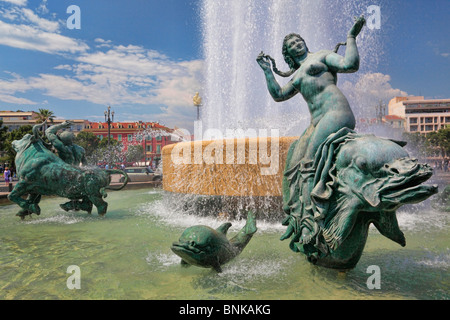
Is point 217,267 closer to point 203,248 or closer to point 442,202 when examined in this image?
point 203,248

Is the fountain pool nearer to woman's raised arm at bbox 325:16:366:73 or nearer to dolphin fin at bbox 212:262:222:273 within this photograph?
dolphin fin at bbox 212:262:222:273

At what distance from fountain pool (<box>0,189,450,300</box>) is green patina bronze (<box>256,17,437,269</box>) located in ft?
1.21

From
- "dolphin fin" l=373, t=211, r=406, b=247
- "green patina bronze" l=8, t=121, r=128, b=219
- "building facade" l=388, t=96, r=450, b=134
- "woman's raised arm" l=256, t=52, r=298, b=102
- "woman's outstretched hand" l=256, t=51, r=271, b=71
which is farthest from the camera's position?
"building facade" l=388, t=96, r=450, b=134

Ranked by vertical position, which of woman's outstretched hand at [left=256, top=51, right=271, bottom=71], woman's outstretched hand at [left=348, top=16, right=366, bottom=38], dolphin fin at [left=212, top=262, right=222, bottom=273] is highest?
woman's outstretched hand at [left=348, top=16, right=366, bottom=38]

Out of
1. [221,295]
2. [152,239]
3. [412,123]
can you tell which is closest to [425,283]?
[221,295]

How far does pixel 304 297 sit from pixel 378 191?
1.00 m

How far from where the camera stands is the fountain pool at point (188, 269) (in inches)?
100

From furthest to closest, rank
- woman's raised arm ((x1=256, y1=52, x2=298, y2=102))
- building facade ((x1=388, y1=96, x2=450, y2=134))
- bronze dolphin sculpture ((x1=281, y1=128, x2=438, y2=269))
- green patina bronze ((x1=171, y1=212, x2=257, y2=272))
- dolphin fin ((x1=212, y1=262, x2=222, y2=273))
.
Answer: building facade ((x1=388, y1=96, x2=450, y2=134))
woman's raised arm ((x1=256, y1=52, x2=298, y2=102))
dolphin fin ((x1=212, y1=262, x2=222, y2=273))
green patina bronze ((x1=171, y1=212, x2=257, y2=272))
bronze dolphin sculpture ((x1=281, y1=128, x2=438, y2=269))

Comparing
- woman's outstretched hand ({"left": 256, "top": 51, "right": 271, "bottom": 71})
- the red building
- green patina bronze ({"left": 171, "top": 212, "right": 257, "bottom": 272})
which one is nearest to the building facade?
the red building

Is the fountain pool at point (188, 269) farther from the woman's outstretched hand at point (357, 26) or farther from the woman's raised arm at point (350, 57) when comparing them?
the woman's outstretched hand at point (357, 26)

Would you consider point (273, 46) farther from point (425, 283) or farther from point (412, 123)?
point (412, 123)

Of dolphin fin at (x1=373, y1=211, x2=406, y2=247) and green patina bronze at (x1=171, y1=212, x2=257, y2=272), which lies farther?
green patina bronze at (x1=171, y1=212, x2=257, y2=272)

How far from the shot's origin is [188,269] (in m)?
3.12

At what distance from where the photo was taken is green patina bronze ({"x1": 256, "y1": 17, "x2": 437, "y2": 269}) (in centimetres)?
215
